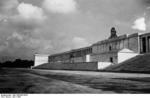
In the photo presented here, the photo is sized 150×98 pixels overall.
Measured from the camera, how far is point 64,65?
48375 millimetres

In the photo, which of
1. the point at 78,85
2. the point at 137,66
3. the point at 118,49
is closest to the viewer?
the point at 78,85

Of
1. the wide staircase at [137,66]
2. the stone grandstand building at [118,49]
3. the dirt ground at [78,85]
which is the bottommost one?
the dirt ground at [78,85]

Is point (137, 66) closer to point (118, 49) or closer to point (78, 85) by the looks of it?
point (118, 49)

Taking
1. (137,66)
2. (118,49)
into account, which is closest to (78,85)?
(137,66)

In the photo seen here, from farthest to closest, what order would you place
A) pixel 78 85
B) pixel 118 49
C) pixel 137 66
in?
1. pixel 118 49
2. pixel 137 66
3. pixel 78 85

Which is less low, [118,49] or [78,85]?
[118,49]

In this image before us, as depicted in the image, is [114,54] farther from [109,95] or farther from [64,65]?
[109,95]

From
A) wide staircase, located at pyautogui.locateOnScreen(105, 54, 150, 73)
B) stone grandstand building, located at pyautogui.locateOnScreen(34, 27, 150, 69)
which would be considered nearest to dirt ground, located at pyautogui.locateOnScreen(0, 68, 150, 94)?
wide staircase, located at pyautogui.locateOnScreen(105, 54, 150, 73)

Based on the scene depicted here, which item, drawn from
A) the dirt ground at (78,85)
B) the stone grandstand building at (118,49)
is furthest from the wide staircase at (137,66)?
the dirt ground at (78,85)

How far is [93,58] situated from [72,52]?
24960 mm

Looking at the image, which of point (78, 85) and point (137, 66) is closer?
point (78, 85)

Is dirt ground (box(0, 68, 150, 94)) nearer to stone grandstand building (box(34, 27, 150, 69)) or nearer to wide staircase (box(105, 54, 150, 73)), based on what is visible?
wide staircase (box(105, 54, 150, 73))

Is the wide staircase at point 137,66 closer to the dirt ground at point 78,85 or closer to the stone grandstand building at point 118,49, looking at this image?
the stone grandstand building at point 118,49

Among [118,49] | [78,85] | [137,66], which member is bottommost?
[78,85]
